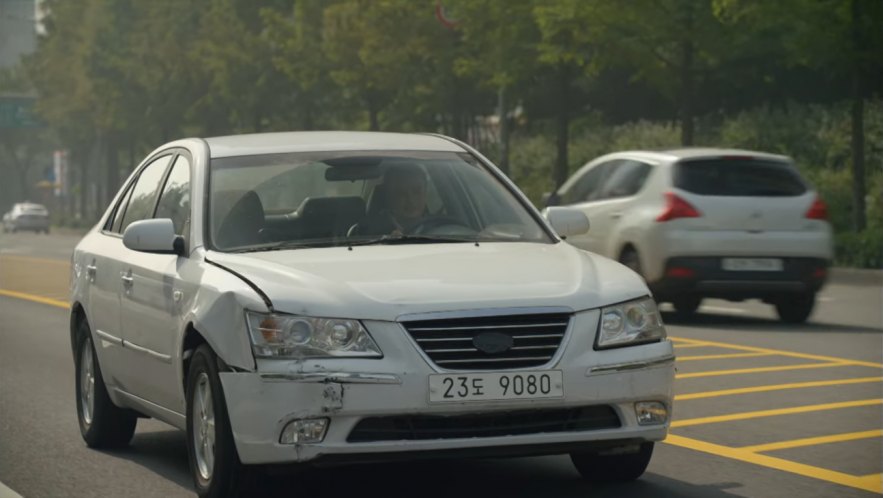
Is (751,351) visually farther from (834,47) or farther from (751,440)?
(834,47)

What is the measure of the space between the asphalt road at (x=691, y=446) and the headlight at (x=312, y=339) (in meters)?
1.04

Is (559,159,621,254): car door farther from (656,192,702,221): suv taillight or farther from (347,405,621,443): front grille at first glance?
(347,405,621,443): front grille

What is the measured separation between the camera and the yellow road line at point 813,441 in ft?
29.5

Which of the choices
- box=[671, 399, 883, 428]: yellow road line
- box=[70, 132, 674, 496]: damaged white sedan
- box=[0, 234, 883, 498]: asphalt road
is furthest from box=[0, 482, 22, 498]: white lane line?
box=[671, 399, 883, 428]: yellow road line

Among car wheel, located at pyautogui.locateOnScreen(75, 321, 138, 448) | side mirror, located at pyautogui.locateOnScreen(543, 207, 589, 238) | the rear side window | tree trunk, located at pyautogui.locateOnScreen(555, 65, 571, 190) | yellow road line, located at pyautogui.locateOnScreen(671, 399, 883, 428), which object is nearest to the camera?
side mirror, located at pyautogui.locateOnScreen(543, 207, 589, 238)

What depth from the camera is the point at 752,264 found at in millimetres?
17609

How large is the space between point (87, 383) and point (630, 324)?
→ 3.67 metres

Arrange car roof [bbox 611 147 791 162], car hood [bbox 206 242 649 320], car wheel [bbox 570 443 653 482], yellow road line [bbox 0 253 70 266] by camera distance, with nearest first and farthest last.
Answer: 1. car hood [bbox 206 242 649 320]
2. car wheel [bbox 570 443 653 482]
3. car roof [bbox 611 147 791 162]
4. yellow road line [bbox 0 253 70 266]

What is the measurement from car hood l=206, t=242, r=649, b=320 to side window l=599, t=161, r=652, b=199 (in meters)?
10.9

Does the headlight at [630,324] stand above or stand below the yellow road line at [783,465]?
above

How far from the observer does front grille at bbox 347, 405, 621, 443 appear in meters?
6.86

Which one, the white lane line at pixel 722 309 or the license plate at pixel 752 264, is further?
the white lane line at pixel 722 309

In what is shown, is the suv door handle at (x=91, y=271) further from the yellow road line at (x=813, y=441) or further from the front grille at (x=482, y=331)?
the yellow road line at (x=813, y=441)

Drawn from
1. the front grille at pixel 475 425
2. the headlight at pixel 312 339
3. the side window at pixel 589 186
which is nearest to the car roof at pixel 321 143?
the headlight at pixel 312 339
